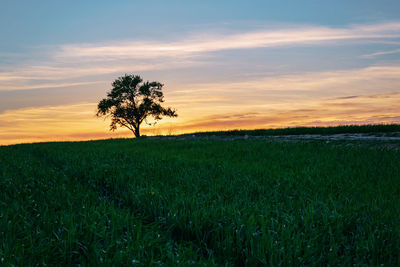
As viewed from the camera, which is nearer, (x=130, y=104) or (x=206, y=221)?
(x=206, y=221)

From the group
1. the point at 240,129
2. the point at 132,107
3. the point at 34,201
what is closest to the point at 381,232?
the point at 34,201

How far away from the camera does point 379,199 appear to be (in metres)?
5.23

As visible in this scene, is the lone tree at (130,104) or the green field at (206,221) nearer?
the green field at (206,221)

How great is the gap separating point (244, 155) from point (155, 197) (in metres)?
6.47

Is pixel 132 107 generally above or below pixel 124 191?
above

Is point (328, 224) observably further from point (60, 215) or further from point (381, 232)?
point (60, 215)

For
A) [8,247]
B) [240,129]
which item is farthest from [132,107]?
[8,247]

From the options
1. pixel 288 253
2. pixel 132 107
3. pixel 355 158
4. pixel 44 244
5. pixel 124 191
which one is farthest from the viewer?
pixel 132 107

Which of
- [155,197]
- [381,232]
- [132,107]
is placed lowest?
[381,232]

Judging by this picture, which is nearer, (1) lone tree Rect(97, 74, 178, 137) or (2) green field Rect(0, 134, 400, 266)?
(2) green field Rect(0, 134, 400, 266)

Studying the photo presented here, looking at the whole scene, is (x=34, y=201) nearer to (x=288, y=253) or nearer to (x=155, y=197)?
(x=155, y=197)

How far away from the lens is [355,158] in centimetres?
971

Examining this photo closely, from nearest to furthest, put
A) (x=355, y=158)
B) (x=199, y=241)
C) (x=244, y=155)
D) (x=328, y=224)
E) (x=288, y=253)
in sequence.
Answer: (x=288, y=253), (x=199, y=241), (x=328, y=224), (x=355, y=158), (x=244, y=155)

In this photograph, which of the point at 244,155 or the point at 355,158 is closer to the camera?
the point at 355,158
